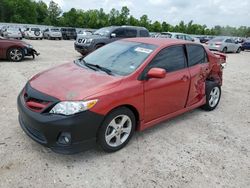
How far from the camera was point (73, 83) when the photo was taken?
132 inches

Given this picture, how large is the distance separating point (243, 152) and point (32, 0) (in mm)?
77019

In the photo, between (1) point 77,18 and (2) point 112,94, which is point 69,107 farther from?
(1) point 77,18

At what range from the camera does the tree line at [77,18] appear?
56.1 metres

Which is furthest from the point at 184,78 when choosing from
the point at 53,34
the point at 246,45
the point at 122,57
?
the point at 53,34

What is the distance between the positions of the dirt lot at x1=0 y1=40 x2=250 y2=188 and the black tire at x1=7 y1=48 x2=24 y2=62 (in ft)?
20.5

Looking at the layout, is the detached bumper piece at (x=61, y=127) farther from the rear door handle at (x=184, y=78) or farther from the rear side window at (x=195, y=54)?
the rear side window at (x=195, y=54)

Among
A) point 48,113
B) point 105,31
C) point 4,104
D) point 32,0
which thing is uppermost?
point 32,0

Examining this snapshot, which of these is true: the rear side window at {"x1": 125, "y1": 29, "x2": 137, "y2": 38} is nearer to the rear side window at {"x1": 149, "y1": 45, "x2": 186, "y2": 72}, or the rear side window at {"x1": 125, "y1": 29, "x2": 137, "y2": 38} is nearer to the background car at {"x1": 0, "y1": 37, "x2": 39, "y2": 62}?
the background car at {"x1": 0, "y1": 37, "x2": 39, "y2": 62}

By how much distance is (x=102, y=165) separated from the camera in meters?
3.21

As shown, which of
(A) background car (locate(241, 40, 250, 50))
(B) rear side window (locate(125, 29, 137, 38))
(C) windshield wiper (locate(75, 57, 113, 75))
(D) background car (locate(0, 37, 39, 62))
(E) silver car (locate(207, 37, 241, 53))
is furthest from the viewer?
(A) background car (locate(241, 40, 250, 50))

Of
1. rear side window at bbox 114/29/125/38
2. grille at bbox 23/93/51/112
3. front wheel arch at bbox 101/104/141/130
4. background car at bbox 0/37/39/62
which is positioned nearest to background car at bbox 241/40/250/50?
rear side window at bbox 114/29/125/38

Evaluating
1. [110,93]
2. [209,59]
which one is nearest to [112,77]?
[110,93]

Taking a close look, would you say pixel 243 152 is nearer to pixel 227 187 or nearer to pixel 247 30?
pixel 227 187

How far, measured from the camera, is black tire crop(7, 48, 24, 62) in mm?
10180
